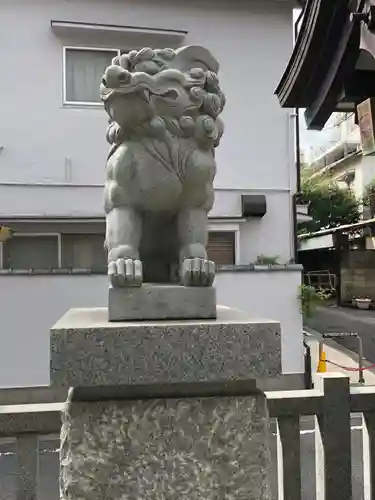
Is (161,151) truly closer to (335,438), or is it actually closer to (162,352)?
(162,352)

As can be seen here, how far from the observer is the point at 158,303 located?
1848 millimetres

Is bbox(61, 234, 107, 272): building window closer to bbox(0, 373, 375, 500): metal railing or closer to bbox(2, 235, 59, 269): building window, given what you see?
bbox(2, 235, 59, 269): building window

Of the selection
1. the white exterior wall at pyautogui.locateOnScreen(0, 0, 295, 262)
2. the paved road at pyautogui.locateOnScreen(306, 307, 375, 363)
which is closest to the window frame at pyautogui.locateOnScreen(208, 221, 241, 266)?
the white exterior wall at pyautogui.locateOnScreen(0, 0, 295, 262)

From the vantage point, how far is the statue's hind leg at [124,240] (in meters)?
1.88

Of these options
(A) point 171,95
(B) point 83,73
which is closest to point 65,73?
(B) point 83,73

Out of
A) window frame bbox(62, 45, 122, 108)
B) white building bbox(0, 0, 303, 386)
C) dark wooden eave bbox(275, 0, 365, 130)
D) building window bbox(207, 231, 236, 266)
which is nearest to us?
dark wooden eave bbox(275, 0, 365, 130)

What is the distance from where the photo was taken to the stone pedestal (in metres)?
1.63

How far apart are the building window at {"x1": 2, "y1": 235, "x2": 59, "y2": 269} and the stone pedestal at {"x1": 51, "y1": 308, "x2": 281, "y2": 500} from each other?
5360 mm

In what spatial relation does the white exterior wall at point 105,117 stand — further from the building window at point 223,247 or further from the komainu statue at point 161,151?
the komainu statue at point 161,151

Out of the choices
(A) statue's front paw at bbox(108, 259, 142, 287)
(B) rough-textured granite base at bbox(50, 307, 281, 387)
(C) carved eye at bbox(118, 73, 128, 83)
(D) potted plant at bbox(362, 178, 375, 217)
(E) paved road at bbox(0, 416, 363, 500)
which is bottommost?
(E) paved road at bbox(0, 416, 363, 500)

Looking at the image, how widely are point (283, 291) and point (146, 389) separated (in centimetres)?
513

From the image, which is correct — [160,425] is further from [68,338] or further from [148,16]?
[148,16]

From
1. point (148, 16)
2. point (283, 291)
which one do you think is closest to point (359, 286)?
point (283, 291)

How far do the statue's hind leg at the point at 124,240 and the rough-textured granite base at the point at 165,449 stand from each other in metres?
0.49
